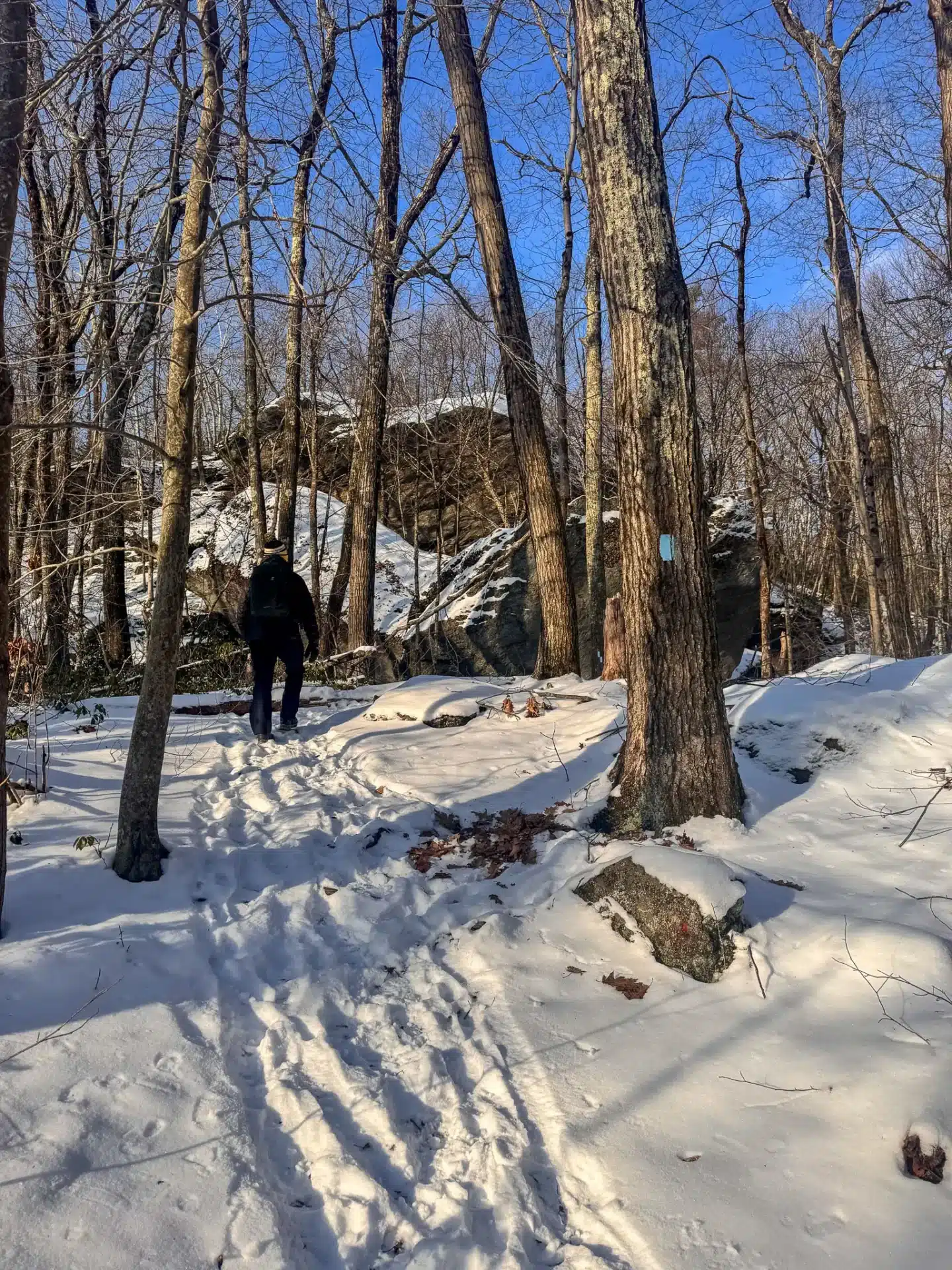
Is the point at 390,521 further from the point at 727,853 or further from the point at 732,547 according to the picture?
the point at 727,853

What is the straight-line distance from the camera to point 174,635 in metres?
4.22

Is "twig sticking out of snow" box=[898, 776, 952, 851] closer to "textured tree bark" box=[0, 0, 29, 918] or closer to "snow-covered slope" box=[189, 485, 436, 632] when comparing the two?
"textured tree bark" box=[0, 0, 29, 918]

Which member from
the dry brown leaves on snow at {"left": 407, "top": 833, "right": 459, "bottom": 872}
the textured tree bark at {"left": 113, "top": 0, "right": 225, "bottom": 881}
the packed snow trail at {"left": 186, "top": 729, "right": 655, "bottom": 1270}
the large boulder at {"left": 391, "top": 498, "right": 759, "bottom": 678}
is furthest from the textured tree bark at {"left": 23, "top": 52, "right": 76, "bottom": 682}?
the large boulder at {"left": 391, "top": 498, "right": 759, "bottom": 678}

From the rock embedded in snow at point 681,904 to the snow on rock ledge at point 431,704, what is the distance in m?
3.39

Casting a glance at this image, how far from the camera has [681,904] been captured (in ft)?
11.9

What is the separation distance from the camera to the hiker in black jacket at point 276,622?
24.2ft

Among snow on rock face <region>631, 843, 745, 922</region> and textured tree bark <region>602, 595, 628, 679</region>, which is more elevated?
textured tree bark <region>602, 595, 628, 679</region>

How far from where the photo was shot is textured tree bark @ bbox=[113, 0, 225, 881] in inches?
165

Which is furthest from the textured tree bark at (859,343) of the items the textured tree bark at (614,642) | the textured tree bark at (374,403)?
the textured tree bark at (374,403)

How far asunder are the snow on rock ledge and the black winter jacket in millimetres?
1164

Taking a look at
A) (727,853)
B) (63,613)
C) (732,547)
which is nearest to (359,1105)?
(727,853)

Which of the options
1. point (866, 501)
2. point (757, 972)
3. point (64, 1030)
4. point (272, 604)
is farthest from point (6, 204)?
point (866, 501)

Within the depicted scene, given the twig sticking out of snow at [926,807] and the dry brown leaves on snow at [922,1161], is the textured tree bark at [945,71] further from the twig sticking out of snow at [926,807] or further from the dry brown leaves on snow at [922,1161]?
the dry brown leaves on snow at [922,1161]

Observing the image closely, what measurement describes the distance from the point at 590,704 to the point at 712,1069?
4.35 metres
